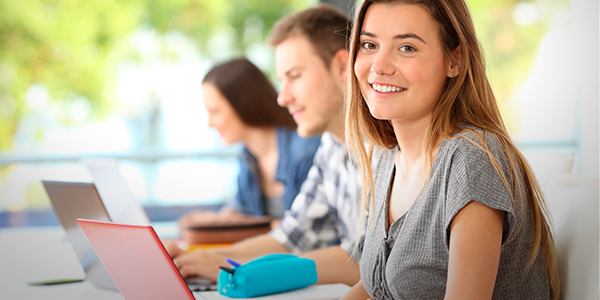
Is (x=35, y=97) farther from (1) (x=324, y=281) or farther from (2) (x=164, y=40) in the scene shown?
(1) (x=324, y=281)

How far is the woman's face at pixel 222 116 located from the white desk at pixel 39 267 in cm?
90

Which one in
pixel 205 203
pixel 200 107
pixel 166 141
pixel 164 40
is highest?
pixel 164 40

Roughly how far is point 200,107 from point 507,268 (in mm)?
6542

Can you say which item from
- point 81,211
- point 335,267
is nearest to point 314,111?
point 335,267

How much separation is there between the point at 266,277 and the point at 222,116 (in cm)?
165

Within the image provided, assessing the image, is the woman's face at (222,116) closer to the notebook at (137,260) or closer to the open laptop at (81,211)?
the open laptop at (81,211)

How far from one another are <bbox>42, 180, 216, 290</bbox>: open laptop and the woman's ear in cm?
69

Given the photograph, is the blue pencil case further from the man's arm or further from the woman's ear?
the woman's ear

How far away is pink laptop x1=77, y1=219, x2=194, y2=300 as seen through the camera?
0.72 metres

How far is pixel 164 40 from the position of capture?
7668 millimetres

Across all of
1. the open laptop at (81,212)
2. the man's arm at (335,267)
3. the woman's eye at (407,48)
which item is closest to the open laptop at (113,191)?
the open laptop at (81,212)

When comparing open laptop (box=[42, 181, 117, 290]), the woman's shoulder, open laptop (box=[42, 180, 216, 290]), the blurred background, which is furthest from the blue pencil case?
the blurred background

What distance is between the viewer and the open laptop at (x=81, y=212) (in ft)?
3.50

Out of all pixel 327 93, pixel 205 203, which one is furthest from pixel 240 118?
pixel 205 203
